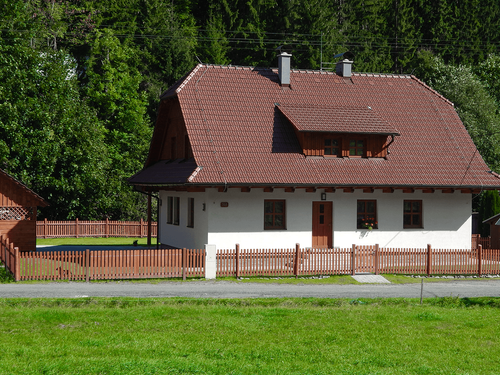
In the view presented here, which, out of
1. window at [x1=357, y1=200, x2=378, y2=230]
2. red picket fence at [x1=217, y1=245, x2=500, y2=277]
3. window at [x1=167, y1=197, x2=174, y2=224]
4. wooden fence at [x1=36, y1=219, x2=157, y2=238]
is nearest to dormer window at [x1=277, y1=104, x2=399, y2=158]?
window at [x1=357, y1=200, x2=378, y2=230]

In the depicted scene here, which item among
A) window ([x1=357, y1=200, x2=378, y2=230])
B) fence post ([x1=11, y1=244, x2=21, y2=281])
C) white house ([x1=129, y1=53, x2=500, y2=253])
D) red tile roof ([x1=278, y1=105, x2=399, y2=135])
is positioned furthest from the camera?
window ([x1=357, y1=200, x2=378, y2=230])

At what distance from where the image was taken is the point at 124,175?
45.2 metres

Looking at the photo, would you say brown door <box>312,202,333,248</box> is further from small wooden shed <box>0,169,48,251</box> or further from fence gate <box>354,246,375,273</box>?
small wooden shed <box>0,169,48,251</box>

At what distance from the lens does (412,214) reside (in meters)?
28.5

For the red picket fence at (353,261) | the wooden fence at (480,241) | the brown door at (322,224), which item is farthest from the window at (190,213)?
the wooden fence at (480,241)

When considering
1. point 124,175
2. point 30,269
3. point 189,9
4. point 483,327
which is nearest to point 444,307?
point 483,327

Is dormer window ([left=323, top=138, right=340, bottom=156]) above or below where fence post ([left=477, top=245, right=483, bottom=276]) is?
above

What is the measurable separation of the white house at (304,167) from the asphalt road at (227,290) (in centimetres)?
484

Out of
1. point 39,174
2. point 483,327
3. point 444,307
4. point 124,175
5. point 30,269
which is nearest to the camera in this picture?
point 483,327

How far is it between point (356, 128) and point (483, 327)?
46.8 ft

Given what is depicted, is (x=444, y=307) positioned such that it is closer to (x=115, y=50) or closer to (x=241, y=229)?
(x=241, y=229)

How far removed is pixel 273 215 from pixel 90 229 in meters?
17.5

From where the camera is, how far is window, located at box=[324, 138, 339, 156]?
28.1 metres

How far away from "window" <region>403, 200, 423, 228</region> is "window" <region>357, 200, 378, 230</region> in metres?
1.48
